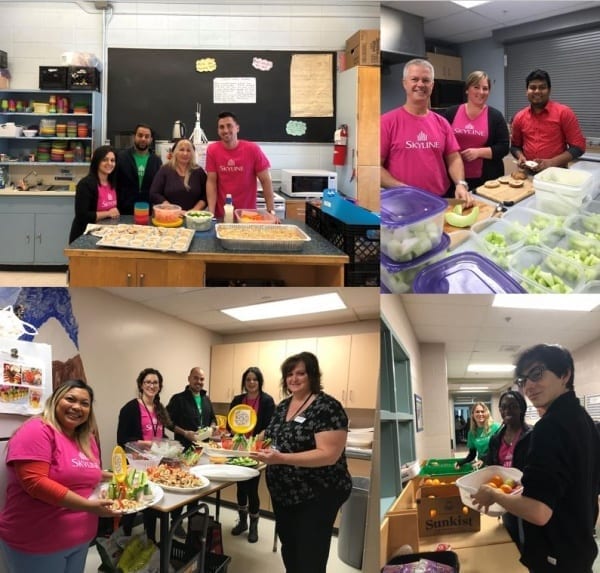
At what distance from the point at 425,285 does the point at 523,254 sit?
0.33 metres

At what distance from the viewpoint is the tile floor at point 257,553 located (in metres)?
1.78

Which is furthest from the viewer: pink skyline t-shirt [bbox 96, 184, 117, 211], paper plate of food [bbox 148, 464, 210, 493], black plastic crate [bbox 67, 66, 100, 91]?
pink skyline t-shirt [bbox 96, 184, 117, 211]

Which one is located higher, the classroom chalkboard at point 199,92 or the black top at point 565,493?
the classroom chalkboard at point 199,92

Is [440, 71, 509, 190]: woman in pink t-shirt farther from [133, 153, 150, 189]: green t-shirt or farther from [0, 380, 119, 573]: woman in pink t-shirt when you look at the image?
[0, 380, 119, 573]: woman in pink t-shirt

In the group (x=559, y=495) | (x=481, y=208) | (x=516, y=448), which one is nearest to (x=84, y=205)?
(x=481, y=208)

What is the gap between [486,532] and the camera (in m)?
1.82

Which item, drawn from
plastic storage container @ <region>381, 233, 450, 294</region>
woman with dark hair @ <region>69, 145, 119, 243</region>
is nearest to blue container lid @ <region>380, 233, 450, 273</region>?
plastic storage container @ <region>381, 233, 450, 294</region>

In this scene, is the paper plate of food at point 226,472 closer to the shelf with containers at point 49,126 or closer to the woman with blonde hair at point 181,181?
the woman with blonde hair at point 181,181

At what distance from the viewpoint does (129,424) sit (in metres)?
1.79

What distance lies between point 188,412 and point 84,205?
2.60 feet

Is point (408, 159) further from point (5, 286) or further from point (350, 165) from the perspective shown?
point (5, 286)

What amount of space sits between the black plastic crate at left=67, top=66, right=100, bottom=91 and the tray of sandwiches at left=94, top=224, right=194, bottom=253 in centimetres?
45

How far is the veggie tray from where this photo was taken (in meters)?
1.72

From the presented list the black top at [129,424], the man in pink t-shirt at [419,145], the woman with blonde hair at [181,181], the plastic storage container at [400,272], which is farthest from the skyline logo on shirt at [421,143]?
the black top at [129,424]
